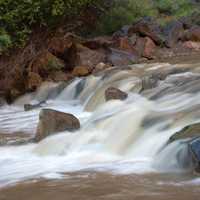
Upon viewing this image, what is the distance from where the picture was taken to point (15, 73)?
17.1 m

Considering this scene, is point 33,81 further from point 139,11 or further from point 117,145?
point 117,145

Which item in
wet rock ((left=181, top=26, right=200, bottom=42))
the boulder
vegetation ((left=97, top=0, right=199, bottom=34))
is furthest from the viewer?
vegetation ((left=97, top=0, right=199, bottom=34))

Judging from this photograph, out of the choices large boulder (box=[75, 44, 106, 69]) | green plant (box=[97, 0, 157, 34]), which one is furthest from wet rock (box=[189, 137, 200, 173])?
green plant (box=[97, 0, 157, 34])

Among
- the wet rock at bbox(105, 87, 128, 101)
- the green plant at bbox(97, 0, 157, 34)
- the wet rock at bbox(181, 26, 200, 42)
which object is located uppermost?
the green plant at bbox(97, 0, 157, 34)

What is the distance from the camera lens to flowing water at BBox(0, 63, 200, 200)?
6504 mm

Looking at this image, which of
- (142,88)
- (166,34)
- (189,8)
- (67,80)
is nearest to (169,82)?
(142,88)

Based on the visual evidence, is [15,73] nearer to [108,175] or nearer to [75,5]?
[75,5]

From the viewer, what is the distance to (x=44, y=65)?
693 inches

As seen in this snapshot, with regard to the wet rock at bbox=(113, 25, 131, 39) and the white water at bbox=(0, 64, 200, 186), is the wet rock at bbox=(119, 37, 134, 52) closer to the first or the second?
the wet rock at bbox=(113, 25, 131, 39)

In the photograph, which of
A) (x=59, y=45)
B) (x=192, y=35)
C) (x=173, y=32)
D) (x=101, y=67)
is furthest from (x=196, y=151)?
(x=173, y=32)

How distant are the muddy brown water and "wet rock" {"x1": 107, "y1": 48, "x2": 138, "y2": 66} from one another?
455 inches

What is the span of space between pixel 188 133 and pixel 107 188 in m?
1.50

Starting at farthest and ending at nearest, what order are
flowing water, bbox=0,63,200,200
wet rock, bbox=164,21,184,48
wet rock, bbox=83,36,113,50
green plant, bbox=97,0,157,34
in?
green plant, bbox=97,0,157,34 → wet rock, bbox=164,21,184,48 → wet rock, bbox=83,36,113,50 → flowing water, bbox=0,63,200,200

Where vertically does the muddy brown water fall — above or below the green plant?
below
